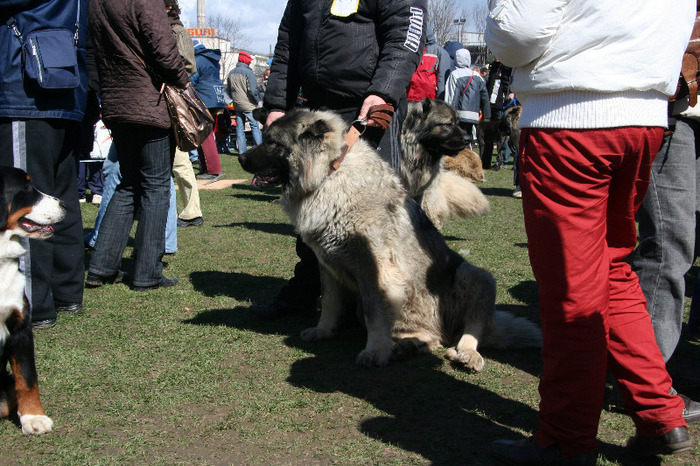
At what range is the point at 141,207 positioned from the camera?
17.0 ft

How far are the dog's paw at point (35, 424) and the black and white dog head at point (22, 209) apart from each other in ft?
2.76

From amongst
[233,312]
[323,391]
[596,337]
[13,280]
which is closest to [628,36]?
[596,337]

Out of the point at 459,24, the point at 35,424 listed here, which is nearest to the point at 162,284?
the point at 35,424

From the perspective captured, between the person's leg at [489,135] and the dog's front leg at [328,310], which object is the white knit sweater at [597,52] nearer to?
the dog's front leg at [328,310]

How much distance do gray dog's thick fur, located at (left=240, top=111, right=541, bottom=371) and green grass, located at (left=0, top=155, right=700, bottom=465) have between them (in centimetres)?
17

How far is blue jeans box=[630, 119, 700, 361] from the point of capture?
9.30ft

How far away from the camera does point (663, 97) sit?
221cm

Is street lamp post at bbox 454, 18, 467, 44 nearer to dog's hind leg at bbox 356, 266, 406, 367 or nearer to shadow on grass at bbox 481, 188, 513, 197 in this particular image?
shadow on grass at bbox 481, 188, 513, 197

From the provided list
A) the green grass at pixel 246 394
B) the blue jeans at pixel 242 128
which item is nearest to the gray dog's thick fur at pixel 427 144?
the green grass at pixel 246 394

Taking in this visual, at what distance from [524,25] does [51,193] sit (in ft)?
10.6

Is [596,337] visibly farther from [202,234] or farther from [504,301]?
[202,234]

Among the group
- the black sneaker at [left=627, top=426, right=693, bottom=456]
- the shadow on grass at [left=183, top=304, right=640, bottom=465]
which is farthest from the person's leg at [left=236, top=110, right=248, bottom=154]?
the black sneaker at [left=627, top=426, right=693, bottom=456]

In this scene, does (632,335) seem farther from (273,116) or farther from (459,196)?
(459,196)

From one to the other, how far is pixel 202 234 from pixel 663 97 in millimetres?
6128
